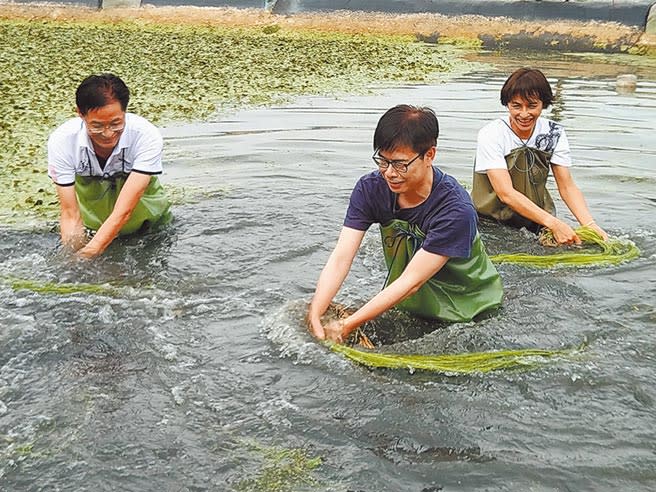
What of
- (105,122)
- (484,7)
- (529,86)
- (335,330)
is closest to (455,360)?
(335,330)

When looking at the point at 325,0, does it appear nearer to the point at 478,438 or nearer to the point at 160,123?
the point at 160,123

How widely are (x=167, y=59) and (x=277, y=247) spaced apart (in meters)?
10.2

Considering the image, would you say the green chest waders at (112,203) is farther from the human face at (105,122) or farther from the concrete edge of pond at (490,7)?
the concrete edge of pond at (490,7)

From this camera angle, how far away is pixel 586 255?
5410 millimetres

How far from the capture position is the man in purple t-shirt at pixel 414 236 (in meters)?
3.75

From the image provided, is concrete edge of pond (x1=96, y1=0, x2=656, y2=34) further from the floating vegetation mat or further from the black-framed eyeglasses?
the black-framed eyeglasses

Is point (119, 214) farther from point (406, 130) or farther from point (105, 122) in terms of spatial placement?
point (406, 130)

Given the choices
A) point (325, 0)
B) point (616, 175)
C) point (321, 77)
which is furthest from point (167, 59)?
point (616, 175)

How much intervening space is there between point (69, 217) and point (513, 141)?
317cm

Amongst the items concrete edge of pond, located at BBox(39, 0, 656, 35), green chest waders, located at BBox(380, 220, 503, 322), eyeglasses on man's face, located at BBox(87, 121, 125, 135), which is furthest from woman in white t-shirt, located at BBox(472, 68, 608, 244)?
concrete edge of pond, located at BBox(39, 0, 656, 35)

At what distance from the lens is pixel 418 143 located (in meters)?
3.71

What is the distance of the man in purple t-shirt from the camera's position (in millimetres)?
3746

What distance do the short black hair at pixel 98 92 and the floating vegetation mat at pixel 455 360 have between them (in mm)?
2122

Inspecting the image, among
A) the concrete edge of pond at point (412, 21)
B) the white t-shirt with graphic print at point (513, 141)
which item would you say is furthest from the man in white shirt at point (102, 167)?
the concrete edge of pond at point (412, 21)
